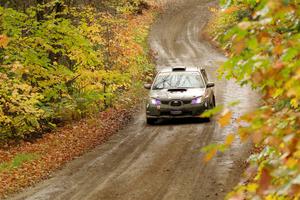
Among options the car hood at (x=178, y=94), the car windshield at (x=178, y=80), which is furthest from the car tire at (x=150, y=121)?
the car windshield at (x=178, y=80)

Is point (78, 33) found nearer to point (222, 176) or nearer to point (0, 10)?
point (0, 10)

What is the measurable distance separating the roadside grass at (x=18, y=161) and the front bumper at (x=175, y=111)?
4627 millimetres

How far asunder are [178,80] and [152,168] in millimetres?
6380

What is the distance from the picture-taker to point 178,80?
17.8 metres

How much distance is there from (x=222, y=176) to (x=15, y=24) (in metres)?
7.87

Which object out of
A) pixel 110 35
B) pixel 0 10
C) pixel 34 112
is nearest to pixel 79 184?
pixel 34 112

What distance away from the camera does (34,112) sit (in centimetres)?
1402

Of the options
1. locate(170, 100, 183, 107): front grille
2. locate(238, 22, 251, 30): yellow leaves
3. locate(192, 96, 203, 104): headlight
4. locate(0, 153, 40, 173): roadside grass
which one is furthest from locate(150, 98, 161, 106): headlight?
locate(238, 22, 251, 30): yellow leaves

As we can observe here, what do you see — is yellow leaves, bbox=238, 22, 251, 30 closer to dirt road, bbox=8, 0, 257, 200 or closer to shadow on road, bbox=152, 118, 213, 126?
dirt road, bbox=8, 0, 257, 200

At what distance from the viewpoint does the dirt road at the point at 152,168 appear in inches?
400

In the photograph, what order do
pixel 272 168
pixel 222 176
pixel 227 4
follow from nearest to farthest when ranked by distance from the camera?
1. pixel 272 168
2. pixel 227 4
3. pixel 222 176

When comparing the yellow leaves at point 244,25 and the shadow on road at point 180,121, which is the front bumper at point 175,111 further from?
the yellow leaves at point 244,25

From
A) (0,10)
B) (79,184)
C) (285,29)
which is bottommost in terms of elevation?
(79,184)

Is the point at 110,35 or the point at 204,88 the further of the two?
the point at 110,35
